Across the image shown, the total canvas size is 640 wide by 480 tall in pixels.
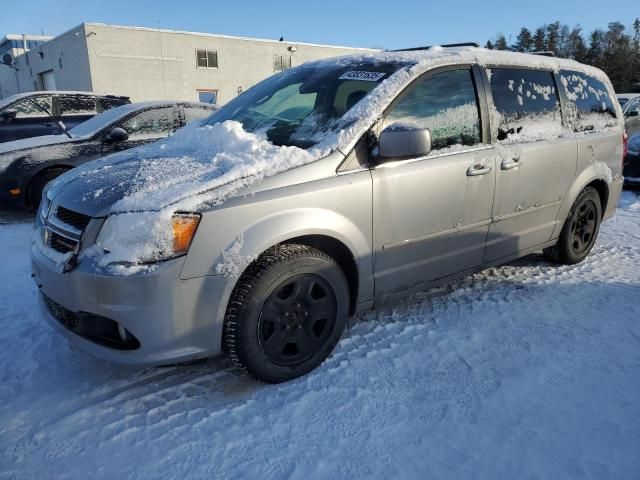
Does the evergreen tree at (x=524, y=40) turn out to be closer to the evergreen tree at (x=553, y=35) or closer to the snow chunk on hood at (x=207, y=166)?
the evergreen tree at (x=553, y=35)

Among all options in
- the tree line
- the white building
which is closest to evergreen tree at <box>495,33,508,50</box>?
the tree line

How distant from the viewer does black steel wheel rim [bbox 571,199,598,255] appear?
14.0 ft

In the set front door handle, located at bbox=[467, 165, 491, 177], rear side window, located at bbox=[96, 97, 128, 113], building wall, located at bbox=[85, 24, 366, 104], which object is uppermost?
building wall, located at bbox=[85, 24, 366, 104]

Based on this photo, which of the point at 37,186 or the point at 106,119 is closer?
the point at 37,186

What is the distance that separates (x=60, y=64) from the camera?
27.6 m

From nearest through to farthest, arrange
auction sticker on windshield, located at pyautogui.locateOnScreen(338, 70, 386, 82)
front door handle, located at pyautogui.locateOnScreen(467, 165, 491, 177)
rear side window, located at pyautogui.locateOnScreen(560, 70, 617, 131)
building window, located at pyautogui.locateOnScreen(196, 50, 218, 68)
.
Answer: auction sticker on windshield, located at pyautogui.locateOnScreen(338, 70, 386, 82) → front door handle, located at pyautogui.locateOnScreen(467, 165, 491, 177) → rear side window, located at pyautogui.locateOnScreen(560, 70, 617, 131) → building window, located at pyautogui.locateOnScreen(196, 50, 218, 68)

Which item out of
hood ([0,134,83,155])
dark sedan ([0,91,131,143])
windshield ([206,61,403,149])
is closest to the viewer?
windshield ([206,61,403,149])

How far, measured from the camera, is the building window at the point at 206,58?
2781cm

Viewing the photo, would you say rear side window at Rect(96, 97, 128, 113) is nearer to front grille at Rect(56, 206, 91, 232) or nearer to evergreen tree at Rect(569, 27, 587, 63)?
front grille at Rect(56, 206, 91, 232)

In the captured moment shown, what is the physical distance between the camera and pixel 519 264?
4.40 metres

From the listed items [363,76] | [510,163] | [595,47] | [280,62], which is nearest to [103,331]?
[363,76]

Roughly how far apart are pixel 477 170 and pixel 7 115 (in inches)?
299

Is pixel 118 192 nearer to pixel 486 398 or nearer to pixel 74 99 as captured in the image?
pixel 486 398

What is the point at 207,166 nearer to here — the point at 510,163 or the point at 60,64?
the point at 510,163
